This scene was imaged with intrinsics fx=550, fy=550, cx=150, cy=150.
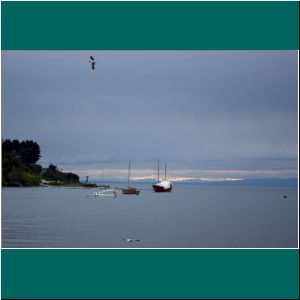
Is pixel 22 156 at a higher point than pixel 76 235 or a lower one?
higher

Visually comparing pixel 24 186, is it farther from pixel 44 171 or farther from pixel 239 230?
pixel 239 230

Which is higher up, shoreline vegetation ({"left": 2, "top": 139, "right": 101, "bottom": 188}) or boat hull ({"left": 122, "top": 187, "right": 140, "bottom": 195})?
shoreline vegetation ({"left": 2, "top": 139, "right": 101, "bottom": 188})

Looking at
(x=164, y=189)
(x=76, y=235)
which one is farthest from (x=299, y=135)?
(x=164, y=189)

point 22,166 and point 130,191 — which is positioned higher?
point 22,166

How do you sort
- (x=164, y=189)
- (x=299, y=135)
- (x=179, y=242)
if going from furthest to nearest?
(x=164, y=189) < (x=179, y=242) < (x=299, y=135)

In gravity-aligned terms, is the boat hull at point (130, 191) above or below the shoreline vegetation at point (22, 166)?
below

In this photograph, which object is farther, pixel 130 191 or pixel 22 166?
pixel 130 191

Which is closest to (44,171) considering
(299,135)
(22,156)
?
(22,156)

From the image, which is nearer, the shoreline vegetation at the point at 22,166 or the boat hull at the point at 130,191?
the shoreline vegetation at the point at 22,166

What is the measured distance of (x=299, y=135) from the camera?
6.90 metres

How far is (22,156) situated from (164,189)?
60.7 feet

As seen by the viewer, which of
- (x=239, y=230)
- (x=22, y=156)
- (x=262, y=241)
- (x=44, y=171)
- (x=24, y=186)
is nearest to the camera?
(x=262, y=241)

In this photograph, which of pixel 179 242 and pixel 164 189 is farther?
pixel 164 189

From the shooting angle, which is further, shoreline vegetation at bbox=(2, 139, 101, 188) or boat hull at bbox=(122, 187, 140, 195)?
boat hull at bbox=(122, 187, 140, 195)
